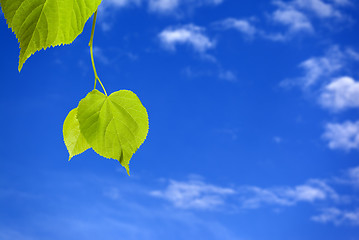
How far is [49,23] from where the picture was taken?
42 centimetres

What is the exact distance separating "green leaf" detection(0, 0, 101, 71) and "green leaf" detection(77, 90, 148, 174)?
0.39 ft

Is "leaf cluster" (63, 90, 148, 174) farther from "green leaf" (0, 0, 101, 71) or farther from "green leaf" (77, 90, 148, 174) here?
"green leaf" (0, 0, 101, 71)

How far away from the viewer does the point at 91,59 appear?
1.68 ft

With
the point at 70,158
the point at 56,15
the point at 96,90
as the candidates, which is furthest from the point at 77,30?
the point at 70,158

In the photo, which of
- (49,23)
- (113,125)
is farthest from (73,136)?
(49,23)

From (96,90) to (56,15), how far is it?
0.15m

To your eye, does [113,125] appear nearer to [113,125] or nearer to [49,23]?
[113,125]

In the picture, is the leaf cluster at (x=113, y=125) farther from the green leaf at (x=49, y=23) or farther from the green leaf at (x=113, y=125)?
the green leaf at (x=49, y=23)

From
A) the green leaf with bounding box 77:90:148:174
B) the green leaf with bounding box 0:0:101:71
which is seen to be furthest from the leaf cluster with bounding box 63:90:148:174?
the green leaf with bounding box 0:0:101:71

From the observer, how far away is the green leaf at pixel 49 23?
0.40 metres

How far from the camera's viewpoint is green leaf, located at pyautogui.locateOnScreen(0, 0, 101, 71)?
1.33 ft

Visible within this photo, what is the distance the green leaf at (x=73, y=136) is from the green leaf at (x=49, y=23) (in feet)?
0.56

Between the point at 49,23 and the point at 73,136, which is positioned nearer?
the point at 49,23

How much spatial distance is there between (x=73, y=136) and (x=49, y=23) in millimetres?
218
